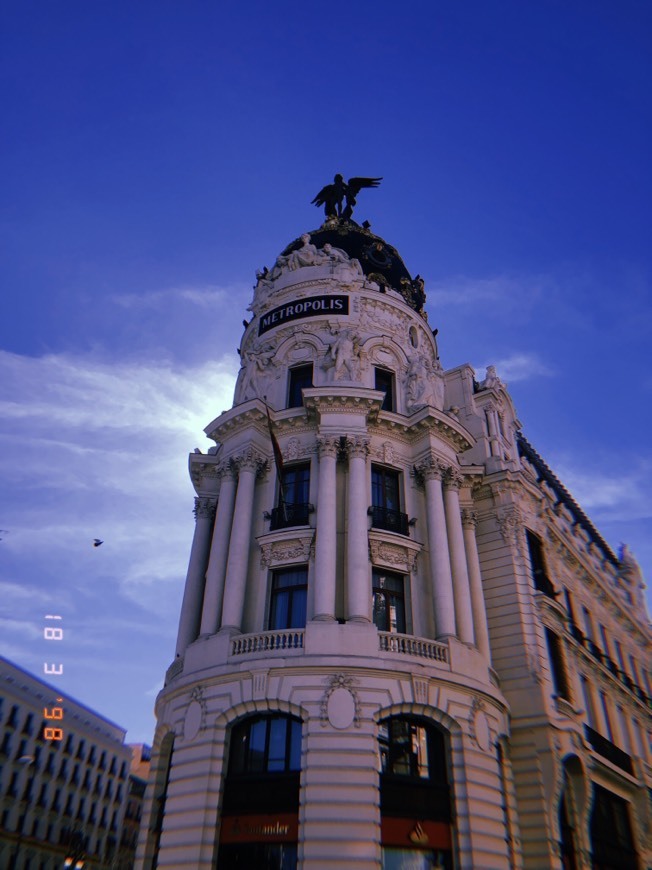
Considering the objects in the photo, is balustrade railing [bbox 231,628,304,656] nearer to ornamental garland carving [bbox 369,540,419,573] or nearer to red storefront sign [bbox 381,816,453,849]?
ornamental garland carving [bbox 369,540,419,573]

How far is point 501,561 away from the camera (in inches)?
1344

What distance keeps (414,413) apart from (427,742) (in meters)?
14.2

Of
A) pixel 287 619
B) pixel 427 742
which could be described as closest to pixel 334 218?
pixel 287 619

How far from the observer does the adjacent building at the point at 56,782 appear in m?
63.8

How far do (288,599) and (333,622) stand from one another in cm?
330

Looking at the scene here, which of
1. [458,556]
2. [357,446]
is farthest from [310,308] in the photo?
[458,556]

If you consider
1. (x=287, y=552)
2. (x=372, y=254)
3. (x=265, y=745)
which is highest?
(x=372, y=254)

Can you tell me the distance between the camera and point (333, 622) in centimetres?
2597

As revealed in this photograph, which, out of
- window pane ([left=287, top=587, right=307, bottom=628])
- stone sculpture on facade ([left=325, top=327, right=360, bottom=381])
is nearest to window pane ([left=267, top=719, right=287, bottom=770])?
window pane ([left=287, top=587, right=307, bottom=628])

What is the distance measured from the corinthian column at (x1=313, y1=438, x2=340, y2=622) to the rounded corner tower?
85 millimetres

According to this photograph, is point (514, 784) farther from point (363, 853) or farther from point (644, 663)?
point (644, 663)

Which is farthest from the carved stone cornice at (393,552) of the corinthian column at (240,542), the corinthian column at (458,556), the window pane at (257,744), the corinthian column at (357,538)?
the window pane at (257,744)

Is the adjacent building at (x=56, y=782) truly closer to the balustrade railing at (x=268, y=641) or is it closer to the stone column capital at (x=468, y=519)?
the balustrade railing at (x=268, y=641)

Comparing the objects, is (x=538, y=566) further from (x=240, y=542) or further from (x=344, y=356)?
(x=240, y=542)
